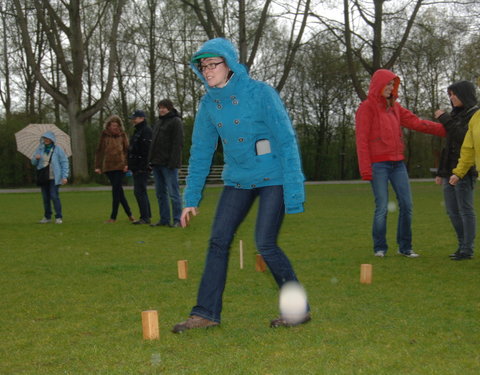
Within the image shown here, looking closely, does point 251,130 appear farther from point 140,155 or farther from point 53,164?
point 53,164

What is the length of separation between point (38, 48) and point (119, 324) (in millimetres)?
33689

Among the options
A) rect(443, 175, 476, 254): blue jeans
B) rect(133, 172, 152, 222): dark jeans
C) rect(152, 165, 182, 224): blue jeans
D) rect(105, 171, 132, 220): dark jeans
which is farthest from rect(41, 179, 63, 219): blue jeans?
rect(443, 175, 476, 254): blue jeans

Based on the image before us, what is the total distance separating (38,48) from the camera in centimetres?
3572

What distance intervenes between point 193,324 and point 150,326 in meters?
0.34

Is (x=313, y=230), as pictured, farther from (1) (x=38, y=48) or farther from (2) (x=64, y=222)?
(1) (x=38, y=48)

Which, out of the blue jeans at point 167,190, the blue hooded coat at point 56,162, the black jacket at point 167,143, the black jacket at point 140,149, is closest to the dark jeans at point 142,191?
the black jacket at point 140,149

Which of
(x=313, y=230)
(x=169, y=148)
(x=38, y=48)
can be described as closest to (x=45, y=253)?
(x=169, y=148)

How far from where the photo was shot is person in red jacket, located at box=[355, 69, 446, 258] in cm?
751

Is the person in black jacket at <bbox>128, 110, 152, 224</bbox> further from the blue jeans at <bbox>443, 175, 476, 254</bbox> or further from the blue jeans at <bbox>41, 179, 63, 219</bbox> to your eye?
the blue jeans at <bbox>443, 175, 476, 254</bbox>

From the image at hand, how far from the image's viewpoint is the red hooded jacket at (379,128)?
7.50 m

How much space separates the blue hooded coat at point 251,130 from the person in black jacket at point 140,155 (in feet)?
25.0

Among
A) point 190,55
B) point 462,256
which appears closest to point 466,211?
point 462,256

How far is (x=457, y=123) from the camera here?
7.50 m

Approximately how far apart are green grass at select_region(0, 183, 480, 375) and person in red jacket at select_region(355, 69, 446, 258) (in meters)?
0.44
